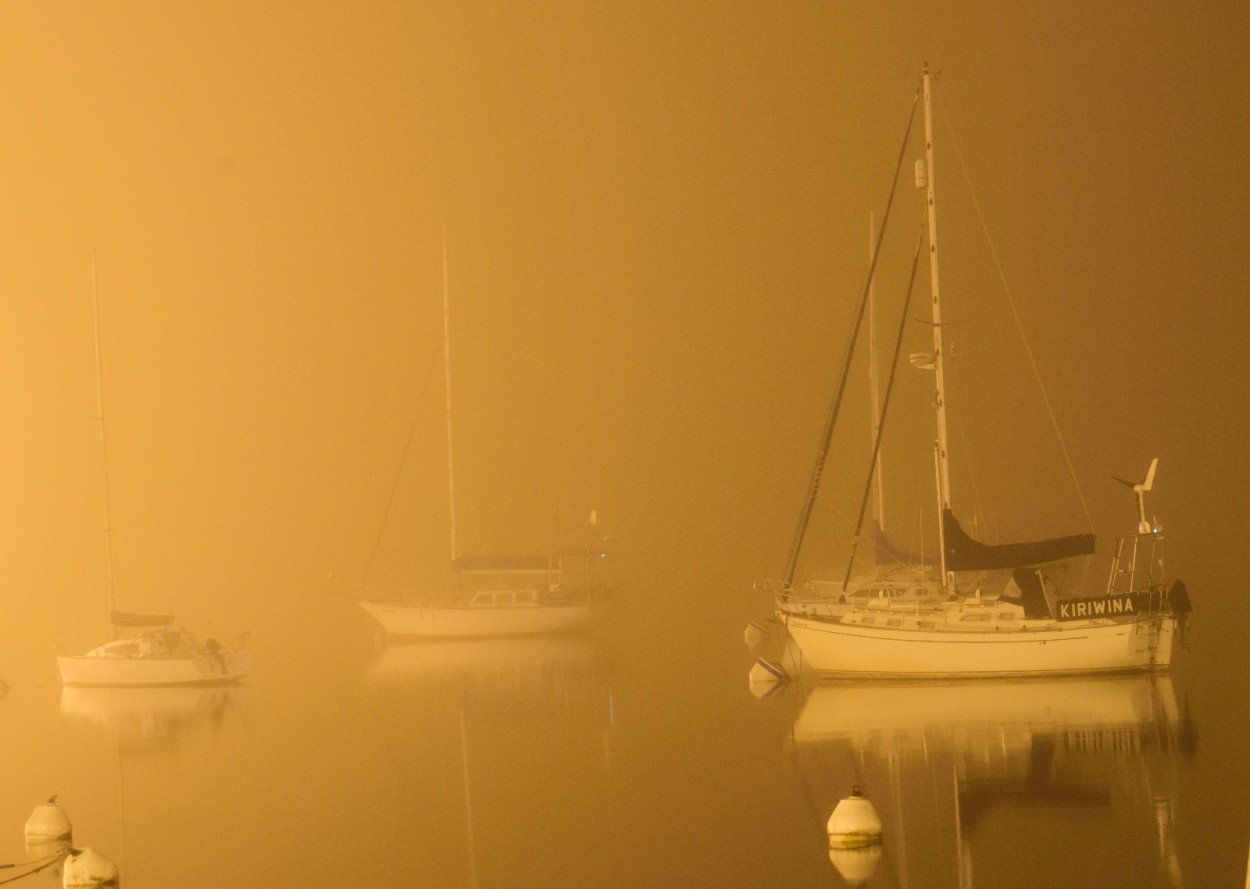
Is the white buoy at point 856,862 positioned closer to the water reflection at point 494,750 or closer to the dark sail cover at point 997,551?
the water reflection at point 494,750

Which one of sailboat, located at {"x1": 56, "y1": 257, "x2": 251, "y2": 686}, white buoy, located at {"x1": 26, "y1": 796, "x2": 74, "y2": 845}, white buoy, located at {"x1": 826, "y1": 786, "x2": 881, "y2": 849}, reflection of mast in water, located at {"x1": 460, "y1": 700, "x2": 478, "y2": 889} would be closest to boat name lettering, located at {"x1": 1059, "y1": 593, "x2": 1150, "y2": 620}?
reflection of mast in water, located at {"x1": 460, "y1": 700, "x2": 478, "y2": 889}

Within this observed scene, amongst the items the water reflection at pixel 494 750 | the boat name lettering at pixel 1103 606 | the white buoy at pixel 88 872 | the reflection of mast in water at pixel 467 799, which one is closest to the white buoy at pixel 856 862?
the water reflection at pixel 494 750

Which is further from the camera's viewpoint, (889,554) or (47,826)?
(889,554)

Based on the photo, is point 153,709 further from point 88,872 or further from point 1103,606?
point 1103,606

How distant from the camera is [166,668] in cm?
2939

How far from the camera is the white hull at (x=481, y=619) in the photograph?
35781 millimetres

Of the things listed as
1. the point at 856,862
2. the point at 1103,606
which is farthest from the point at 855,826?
the point at 1103,606

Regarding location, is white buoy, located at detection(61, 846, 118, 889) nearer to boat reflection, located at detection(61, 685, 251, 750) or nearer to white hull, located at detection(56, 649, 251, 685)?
boat reflection, located at detection(61, 685, 251, 750)

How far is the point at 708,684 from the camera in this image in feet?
88.5

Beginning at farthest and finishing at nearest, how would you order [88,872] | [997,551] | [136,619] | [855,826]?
[136,619]
[997,551]
[855,826]
[88,872]

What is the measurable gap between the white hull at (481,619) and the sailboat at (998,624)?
1170 cm

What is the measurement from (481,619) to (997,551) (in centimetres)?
1432

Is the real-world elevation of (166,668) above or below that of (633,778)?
above

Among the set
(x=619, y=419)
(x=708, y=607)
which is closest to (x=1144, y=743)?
(x=708, y=607)
